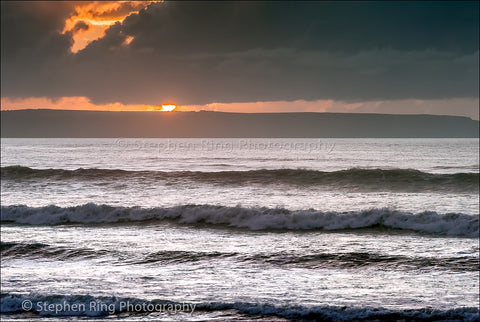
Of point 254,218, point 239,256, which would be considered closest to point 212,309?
point 239,256

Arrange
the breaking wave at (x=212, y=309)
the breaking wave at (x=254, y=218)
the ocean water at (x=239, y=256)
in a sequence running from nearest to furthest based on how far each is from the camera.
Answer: the breaking wave at (x=212, y=309) → the ocean water at (x=239, y=256) → the breaking wave at (x=254, y=218)

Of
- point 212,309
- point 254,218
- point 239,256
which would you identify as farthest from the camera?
point 254,218

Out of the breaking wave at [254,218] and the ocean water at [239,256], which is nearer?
the ocean water at [239,256]

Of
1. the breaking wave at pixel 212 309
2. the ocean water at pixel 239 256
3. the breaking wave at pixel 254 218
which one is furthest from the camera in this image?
the breaking wave at pixel 254 218

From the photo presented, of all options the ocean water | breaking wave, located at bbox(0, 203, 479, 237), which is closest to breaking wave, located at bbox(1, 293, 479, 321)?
the ocean water

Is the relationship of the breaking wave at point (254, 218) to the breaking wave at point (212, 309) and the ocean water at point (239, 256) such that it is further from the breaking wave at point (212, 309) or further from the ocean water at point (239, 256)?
the breaking wave at point (212, 309)

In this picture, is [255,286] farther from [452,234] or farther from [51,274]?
[452,234]

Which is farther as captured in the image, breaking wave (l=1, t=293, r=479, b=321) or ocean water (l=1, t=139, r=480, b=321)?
ocean water (l=1, t=139, r=480, b=321)

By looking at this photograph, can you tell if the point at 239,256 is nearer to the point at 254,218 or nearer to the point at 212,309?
the point at 212,309

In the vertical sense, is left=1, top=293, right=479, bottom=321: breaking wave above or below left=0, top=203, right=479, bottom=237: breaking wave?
below

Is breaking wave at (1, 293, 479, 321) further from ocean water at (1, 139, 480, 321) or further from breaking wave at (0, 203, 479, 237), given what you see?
breaking wave at (0, 203, 479, 237)

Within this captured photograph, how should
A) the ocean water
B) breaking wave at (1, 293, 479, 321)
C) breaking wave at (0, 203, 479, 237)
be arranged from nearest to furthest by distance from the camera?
1. breaking wave at (1, 293, 479, 321)
2. the ocean water
3. breaking wave at (0, 203, 479, 237)

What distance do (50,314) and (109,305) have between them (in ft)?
3.04

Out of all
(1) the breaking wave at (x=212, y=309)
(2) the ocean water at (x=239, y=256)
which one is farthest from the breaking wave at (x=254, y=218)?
(1) the breaking wave at (x=212, y=309)
